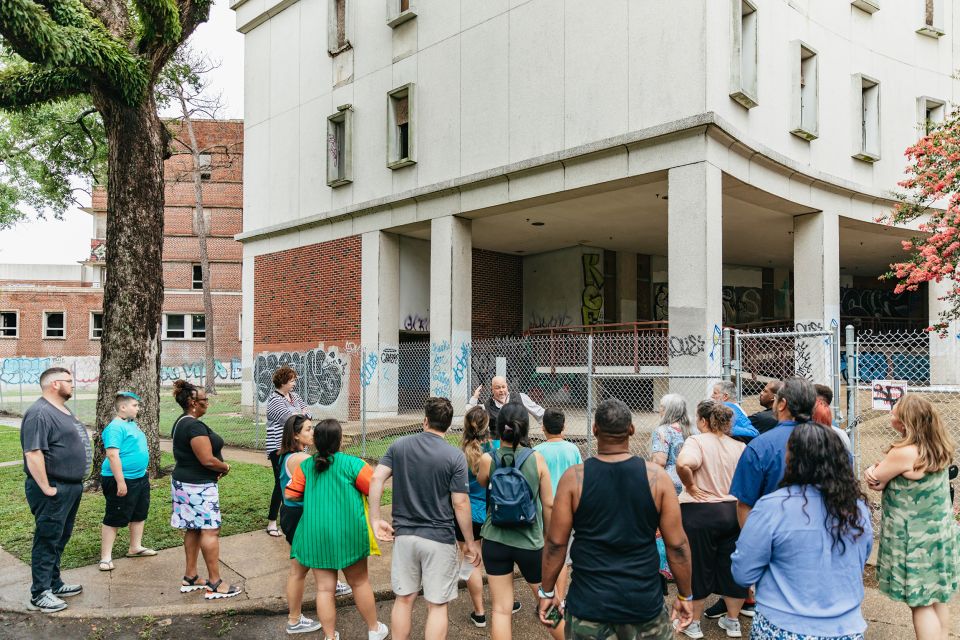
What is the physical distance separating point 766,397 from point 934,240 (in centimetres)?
806

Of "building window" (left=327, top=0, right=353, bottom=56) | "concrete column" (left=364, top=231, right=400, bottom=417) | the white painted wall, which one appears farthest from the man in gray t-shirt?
"building window" (left=327, top=0, right=353, bottom=56)

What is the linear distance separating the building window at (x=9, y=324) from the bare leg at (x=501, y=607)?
165ft

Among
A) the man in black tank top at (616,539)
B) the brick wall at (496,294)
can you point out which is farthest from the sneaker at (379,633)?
the brick wall at (496,294)

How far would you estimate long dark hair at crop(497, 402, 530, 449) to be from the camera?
15.6 ft

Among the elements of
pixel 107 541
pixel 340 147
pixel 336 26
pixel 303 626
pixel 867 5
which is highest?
pixel 336 26

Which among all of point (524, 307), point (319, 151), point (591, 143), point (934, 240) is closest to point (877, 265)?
point (524, 307)

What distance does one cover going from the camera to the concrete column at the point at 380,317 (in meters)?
18.3

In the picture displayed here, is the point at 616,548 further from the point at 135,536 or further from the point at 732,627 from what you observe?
the point at 135,536

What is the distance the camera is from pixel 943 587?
13.5 ft

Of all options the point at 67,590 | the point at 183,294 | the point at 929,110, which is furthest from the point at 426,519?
the point at 183,294

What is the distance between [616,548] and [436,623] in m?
1.72

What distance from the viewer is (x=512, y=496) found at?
4.55 metres

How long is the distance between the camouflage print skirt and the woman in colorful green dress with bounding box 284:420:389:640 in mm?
2021

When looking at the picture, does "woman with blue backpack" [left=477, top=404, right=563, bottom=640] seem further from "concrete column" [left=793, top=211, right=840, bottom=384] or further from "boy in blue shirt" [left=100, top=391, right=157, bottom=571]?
"concrete column" [left=793, top=211, right=840, bottom=384]
